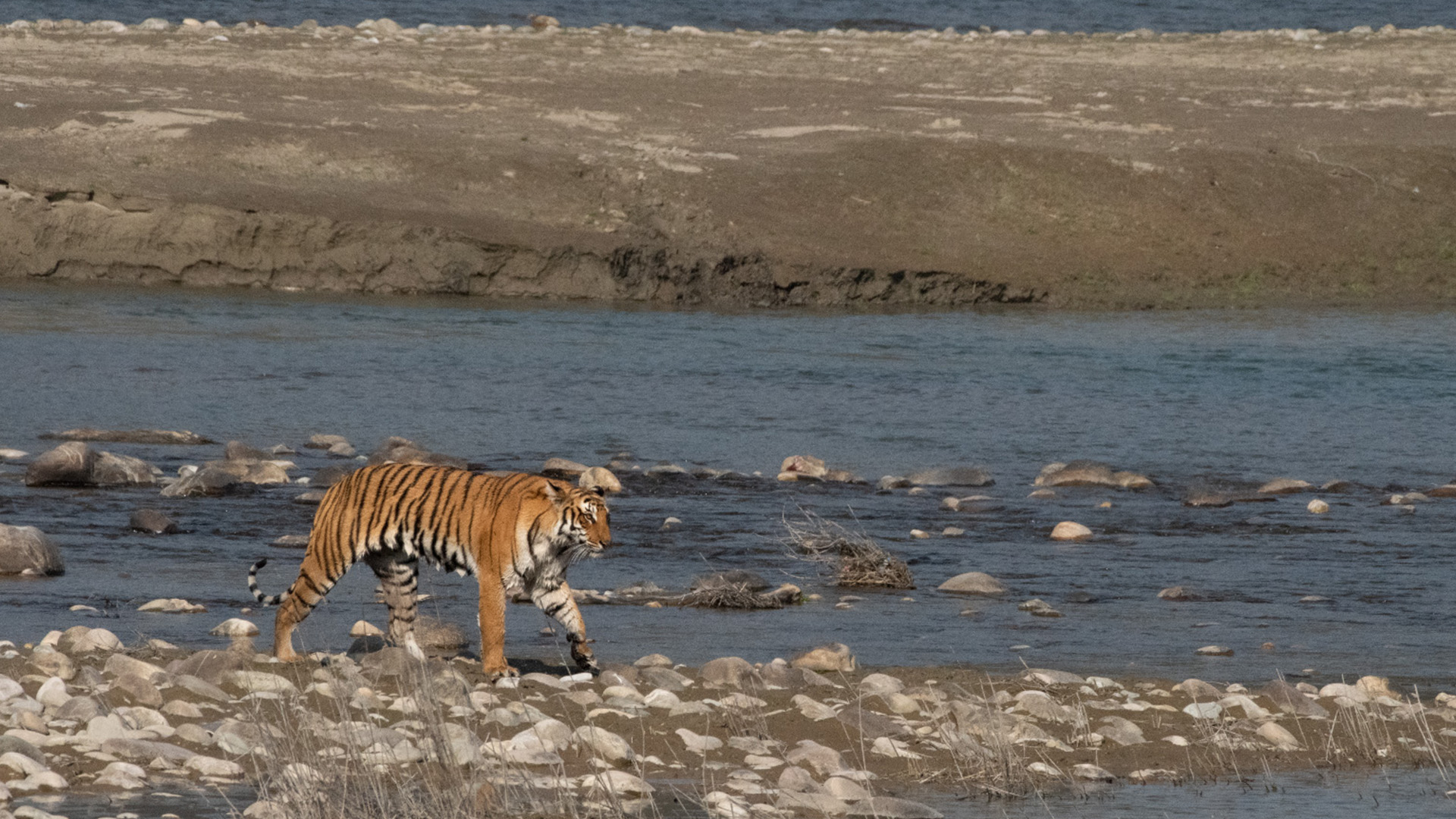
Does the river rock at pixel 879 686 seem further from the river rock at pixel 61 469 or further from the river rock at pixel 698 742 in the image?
the river rock at pixel 61 469

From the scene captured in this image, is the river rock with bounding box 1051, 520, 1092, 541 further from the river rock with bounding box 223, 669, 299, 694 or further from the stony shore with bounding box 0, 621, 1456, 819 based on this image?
the river rock with bounding box 223, 669, 299, 694

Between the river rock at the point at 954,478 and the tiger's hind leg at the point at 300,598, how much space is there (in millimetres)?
6718

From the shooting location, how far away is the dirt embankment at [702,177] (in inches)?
872

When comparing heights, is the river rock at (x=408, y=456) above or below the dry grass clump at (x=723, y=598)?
below

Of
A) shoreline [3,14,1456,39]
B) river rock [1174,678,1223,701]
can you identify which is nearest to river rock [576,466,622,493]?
river rock [1174,678,1223,701]

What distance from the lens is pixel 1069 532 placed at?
41.4 feet

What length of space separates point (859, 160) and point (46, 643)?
59.3ft

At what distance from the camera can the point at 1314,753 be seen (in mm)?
7629

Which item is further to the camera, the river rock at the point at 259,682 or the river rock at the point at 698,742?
the river rock at the point at 259,682

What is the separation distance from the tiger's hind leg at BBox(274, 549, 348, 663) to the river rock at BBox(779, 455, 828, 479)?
639 centimetres

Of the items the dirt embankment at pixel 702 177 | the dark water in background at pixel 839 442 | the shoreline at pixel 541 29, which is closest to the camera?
the dark water in background at pixel 839 442

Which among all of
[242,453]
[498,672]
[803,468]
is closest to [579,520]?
[498,672]

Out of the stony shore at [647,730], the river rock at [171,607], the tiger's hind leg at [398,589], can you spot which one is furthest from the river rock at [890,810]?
the river rock at [171,607]

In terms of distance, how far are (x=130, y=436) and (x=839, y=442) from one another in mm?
5415
